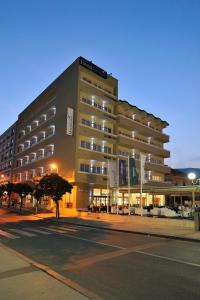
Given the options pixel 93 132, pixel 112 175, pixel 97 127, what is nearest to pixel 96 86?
pixel 97 127

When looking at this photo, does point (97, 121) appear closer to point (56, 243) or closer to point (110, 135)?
point (110, 135)

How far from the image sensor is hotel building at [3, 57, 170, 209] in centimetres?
4488

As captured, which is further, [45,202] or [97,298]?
[45,202]

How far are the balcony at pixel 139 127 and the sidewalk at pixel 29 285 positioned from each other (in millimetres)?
45951

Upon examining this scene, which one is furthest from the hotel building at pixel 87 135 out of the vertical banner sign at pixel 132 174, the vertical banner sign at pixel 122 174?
the vertical banner sign at pixel 132 174

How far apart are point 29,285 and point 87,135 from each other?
39.6 meters

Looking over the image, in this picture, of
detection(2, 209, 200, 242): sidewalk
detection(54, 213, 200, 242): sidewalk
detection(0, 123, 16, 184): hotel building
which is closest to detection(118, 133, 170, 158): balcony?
detection(2, 209, 200, 242): sidewalk

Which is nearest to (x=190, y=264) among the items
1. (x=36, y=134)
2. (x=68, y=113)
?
(x=68, y=113)

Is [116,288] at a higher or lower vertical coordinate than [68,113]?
lower

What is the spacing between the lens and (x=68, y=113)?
44750mm

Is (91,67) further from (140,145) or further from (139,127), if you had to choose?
(140,145)

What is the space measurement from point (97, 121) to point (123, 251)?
3856 cm

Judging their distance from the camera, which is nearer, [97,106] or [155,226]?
[155,226]

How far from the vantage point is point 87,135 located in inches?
1811
